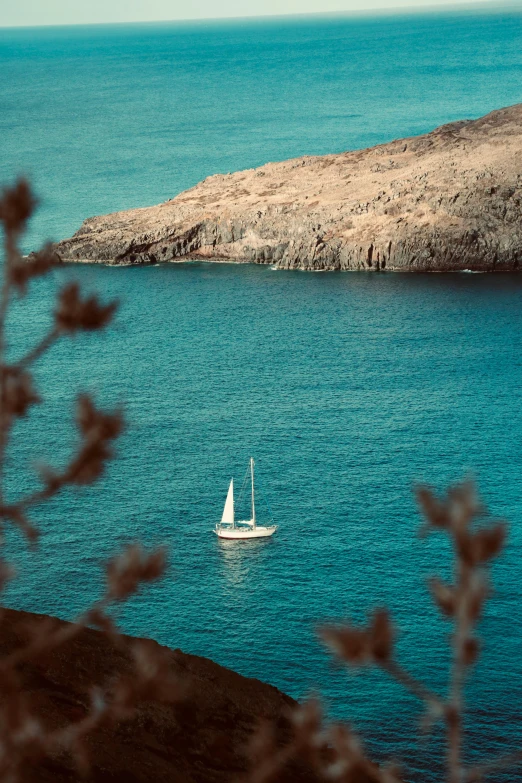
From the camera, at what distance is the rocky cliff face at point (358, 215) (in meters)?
150

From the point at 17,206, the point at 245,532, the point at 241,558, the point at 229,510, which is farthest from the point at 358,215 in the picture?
the point at 17,206

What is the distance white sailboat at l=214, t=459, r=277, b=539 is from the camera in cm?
7788

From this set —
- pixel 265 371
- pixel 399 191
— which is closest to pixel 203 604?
pixel 265 371

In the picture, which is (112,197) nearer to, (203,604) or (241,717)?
(203,604)

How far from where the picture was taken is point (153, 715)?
3888 cm

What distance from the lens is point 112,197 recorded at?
645ft

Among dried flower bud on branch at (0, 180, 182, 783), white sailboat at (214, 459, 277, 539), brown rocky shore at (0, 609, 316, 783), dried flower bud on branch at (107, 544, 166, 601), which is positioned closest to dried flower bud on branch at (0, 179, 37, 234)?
dried flower bud on branch at (0, 180, 182, 783)

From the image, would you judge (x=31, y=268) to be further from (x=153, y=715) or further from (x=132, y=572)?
(x=153, y=715)

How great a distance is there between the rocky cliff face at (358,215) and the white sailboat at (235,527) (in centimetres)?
7770

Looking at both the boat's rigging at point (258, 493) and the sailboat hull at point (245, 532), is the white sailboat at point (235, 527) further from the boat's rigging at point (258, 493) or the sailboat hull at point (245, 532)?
the boat's rigging at point (258, 493)

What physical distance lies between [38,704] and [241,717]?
8.97 metres

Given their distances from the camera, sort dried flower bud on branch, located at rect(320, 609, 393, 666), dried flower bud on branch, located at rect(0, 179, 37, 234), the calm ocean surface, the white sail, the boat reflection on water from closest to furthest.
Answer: dried flower bud on branch, located at rect(320, 609, 393, 666)
dried flower bud on branch, located at rect(0, 179, 37, 234)
the calm ocean surface
the boat reflection on water
the white sail

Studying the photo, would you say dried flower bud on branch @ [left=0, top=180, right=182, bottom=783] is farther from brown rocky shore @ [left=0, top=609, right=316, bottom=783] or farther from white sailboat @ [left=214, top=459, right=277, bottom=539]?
white sailboat @ [left=214, top=459, right=277, bottom=539]

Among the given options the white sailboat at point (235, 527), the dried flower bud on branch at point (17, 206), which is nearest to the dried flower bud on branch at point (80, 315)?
the dried flower bud on branch at point (17, 206)
